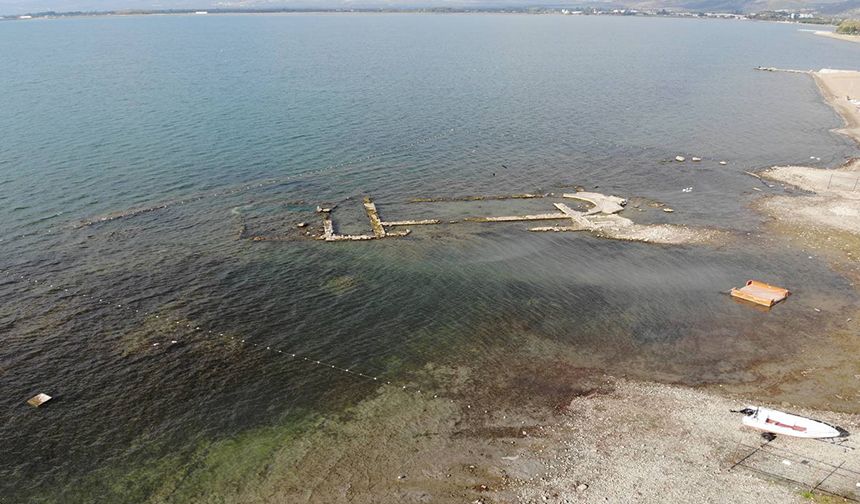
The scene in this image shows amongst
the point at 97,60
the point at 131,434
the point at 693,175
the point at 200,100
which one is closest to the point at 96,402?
the point at 131,434

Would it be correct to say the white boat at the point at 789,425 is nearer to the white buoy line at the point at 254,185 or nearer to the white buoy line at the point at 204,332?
the white buoy line at the point at 204,332

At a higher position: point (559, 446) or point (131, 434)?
point (131, 434)

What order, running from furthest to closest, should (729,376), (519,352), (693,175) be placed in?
(693,175) → (519,352) → (729,376)

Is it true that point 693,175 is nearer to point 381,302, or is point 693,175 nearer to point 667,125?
point 667,125

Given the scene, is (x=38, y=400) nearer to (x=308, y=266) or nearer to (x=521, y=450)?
(x=308, y=266)

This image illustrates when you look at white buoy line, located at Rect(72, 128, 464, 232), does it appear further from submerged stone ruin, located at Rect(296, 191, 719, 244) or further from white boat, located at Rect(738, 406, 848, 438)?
white boat, located at Rect(738, 406, 848, 438)

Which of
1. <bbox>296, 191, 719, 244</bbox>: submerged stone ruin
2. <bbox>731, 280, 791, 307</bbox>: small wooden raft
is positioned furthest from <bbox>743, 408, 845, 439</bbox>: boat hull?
<bbox>296, 191, 719, 244</bbox>: submerged stone ruin
